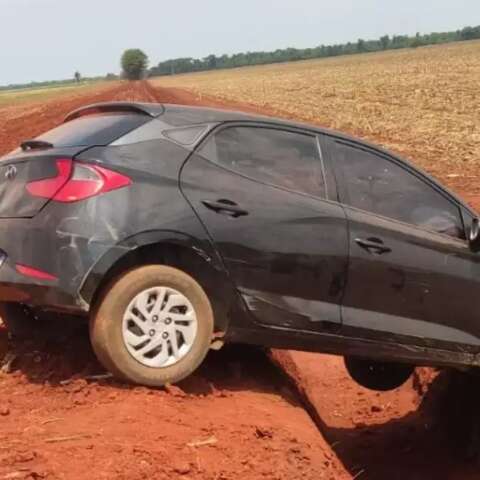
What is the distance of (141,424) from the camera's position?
426 cm

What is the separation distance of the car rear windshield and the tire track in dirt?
3.89 ft

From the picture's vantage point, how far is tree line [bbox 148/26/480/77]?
15671cm

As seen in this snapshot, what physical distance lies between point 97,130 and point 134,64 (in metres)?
157

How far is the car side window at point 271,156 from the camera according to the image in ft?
16.8

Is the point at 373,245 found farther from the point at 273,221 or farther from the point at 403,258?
the point at 273,221

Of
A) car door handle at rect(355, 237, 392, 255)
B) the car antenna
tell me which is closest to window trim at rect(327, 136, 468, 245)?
car door handle at rect(355, 237, 392, 255)

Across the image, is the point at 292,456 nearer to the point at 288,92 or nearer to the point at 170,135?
the point at 170,135

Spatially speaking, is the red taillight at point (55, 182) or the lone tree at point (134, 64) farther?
the lone tree at point (134, 64)

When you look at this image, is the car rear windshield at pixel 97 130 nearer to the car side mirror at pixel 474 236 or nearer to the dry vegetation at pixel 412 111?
the car side mirror at pixel 474 236

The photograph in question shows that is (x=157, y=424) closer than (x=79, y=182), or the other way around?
(x=157, y=424)

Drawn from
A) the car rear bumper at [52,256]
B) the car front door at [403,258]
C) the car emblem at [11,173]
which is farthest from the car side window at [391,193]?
the car emblem at [11,173]

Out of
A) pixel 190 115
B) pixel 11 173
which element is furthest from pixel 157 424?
pixel 190 115

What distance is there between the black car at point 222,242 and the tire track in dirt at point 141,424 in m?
0.23

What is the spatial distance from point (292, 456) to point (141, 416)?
770 millimetres
